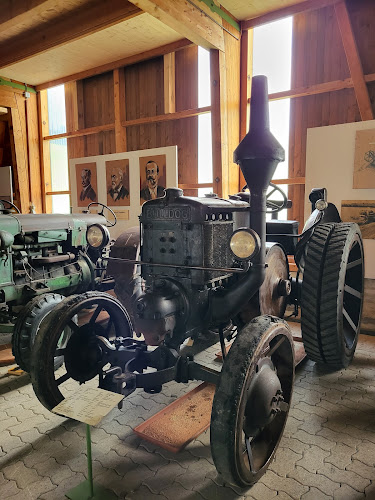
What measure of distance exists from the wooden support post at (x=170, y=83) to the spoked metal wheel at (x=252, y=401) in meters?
4.40

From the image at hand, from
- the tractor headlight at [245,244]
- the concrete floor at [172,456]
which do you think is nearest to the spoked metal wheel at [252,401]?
the concrete floor at [172,456]

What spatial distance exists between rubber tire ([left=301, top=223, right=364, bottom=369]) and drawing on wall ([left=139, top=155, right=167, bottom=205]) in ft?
8.67

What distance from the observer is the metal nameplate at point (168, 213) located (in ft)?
6.55

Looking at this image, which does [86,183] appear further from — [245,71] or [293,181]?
[293,181]

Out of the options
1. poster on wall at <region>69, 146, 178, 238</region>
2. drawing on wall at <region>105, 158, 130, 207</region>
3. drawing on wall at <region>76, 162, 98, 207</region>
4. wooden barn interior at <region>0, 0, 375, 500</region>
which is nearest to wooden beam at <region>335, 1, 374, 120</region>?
wooden barn interior at <region>0, 0, 375, 500</region>

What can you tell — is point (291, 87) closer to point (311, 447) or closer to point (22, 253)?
point (22, 253)

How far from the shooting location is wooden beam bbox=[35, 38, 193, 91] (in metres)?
5.05

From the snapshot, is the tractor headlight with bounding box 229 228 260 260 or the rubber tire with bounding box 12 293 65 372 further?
the rubber tire with bounding box 12 293 65 372

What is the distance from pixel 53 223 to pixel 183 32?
6.96ft

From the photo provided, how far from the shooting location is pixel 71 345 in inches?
79.0

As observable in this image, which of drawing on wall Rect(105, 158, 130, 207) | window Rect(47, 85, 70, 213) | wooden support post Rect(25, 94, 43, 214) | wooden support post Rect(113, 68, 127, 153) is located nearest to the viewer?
drawing on wall Rect(105, 158, 130, 207)

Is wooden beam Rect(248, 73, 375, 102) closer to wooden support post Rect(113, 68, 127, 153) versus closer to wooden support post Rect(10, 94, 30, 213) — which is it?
wooden support post Rect(113, 68, 127, 153)

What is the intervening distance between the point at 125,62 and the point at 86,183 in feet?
6.01

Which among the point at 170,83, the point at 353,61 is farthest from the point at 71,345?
the point at 170,83
